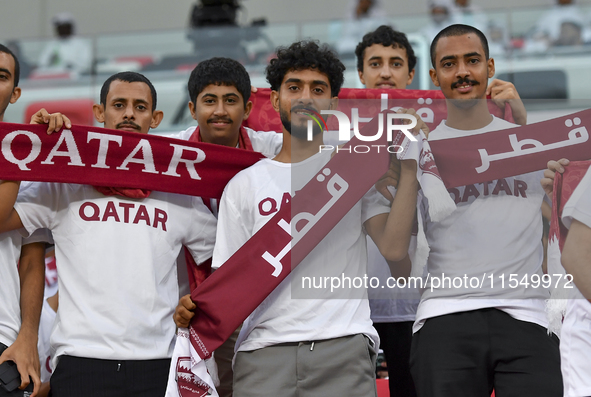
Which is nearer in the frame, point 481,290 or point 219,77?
point 481,290

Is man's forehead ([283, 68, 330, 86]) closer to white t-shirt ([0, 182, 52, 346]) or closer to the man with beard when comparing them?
the man with beard

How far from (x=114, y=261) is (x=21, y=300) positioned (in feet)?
1.23

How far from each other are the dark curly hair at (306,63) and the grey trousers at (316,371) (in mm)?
883

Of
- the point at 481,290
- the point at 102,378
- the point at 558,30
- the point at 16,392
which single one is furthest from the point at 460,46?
the point at 558,30

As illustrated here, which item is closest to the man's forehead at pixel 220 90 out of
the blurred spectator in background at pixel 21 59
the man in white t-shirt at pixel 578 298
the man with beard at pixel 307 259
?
the man with beard at pixel 307 259

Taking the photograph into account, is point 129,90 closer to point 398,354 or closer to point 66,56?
point 398,354

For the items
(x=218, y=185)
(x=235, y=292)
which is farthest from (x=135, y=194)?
(x=235, y=292)

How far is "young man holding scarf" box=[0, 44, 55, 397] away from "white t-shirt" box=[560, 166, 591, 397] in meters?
1.57

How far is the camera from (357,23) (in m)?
6.84

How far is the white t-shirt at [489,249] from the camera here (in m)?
2.07

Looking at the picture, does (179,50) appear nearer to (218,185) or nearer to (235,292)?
(218,185)

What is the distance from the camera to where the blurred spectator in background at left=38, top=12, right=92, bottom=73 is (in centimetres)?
654

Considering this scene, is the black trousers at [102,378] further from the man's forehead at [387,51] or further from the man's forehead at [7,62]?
the man's forehead at [387,51]

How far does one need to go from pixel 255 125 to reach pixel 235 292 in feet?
3.31
